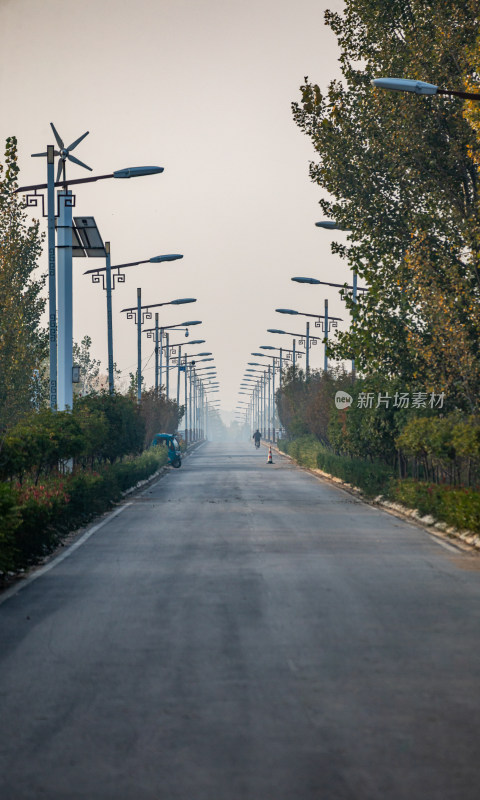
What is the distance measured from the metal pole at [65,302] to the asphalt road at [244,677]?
438 inches

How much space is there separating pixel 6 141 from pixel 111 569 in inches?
660

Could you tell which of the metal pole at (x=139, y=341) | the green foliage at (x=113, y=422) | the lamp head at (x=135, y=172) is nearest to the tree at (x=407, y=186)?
the lamp head at (x=135, y=172)

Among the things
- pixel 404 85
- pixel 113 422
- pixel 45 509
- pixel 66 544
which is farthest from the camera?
pixel 113 422

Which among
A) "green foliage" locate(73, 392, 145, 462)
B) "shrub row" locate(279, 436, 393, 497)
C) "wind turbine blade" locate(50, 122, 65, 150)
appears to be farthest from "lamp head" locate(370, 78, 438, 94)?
"green foliage" locate(73, 392, 145, 462)

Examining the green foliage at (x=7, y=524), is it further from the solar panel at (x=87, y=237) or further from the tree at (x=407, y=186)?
the solar panel at (x=87, y=237)

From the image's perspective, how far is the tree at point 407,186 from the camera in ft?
80.2

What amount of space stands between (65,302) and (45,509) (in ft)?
37.9

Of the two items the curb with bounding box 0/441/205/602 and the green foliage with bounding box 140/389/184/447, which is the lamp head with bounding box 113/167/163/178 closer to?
the curb with bounding box 0/441/205/602

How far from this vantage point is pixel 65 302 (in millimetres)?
28203

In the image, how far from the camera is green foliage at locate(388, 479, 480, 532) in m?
19.4

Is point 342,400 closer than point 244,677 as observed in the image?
No

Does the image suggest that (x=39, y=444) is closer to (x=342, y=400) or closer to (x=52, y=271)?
(x=52, y=271)

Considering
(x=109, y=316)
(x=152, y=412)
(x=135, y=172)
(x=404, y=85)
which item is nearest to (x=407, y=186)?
(x=135, y=172)

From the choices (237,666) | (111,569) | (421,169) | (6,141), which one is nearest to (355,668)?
(237,666)
